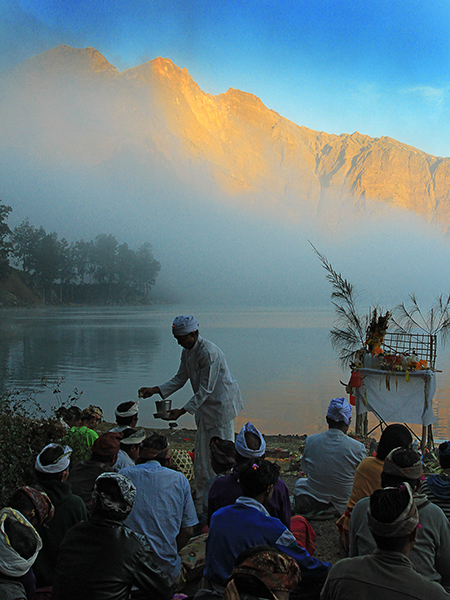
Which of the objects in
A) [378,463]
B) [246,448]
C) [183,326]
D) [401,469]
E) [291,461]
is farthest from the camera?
[291,461]

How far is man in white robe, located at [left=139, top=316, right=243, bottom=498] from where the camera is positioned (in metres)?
4.43

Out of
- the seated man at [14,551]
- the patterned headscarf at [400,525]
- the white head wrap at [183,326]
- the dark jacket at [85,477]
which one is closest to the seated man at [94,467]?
the dark jacket at [85,477]

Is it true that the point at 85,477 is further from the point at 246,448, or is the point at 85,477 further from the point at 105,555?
the point at 105,555

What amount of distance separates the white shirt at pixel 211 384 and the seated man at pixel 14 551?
2.47m

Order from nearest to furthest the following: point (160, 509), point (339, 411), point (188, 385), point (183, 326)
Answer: point (160, 509) < point (339, 411) < point (183, 326) < point (188, 385)

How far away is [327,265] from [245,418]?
4.06 metres

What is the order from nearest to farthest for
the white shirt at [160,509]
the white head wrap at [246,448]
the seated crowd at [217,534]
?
the seated crowd at [217,534]
the white shirt at [160,509]
the white head wrap at [246,448]

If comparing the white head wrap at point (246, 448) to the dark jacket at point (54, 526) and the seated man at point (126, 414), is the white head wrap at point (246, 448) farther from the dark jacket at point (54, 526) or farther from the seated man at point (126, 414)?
the seated man at point (126, 414)

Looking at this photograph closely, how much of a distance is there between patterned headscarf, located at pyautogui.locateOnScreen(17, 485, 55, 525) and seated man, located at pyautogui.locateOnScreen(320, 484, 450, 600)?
133 cm

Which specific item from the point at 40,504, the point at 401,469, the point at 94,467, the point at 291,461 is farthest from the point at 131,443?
the point at 291,461

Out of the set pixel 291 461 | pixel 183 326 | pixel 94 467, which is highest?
pixel 183 326

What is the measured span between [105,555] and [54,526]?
2.54 ft

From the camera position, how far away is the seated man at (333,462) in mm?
3918

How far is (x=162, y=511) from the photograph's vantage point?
275cm
